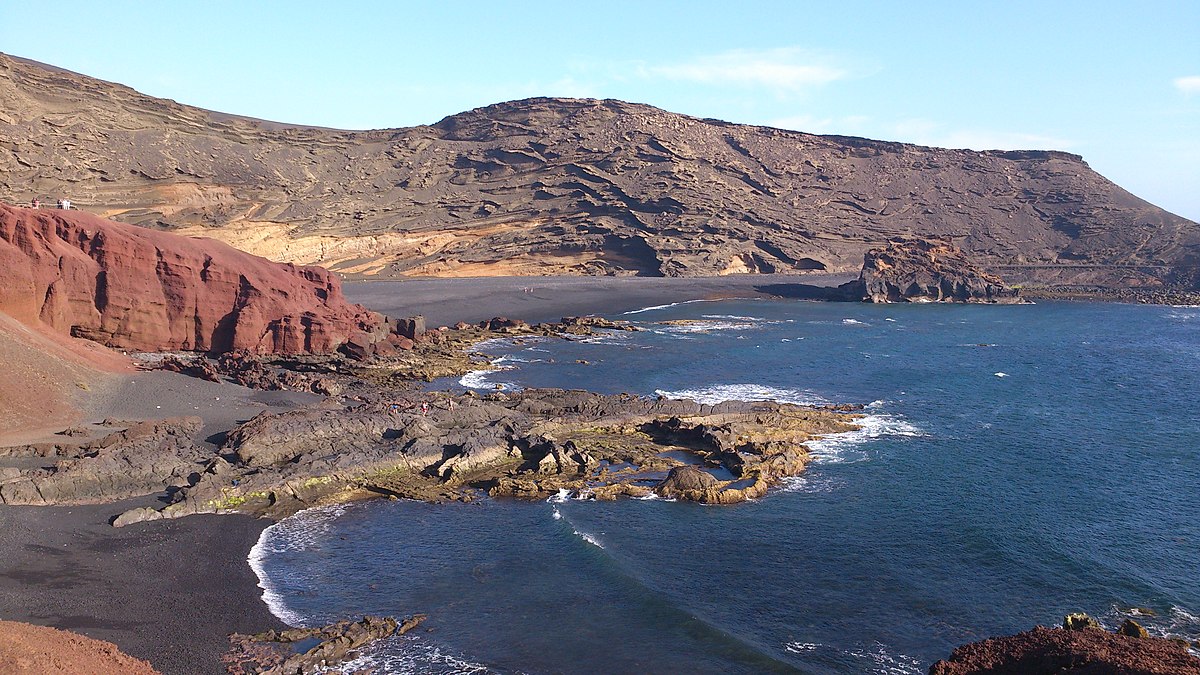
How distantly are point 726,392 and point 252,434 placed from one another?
24.4m

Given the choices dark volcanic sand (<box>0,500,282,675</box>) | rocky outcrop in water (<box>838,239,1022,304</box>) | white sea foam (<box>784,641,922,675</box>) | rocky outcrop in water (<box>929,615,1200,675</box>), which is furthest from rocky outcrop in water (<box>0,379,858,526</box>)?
rocky outcrop in water (<box>838,239,1022,304</box>)

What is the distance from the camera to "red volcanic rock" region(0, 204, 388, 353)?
38031 mm

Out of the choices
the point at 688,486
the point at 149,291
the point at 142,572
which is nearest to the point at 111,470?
the point at 142,572

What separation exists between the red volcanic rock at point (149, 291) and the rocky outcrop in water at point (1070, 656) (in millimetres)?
38653

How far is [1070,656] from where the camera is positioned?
12.2 meters

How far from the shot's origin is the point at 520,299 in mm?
81250

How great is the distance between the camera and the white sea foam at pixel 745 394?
141ft

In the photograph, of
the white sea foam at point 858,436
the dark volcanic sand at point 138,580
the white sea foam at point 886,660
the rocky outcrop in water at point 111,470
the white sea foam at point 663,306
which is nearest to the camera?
the white sea foam at point 886,660

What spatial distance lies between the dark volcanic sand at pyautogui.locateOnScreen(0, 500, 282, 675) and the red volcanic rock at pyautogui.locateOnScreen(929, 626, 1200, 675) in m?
14.2

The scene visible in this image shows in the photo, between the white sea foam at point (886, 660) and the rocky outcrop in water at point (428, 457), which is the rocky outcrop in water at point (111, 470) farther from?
the white sea foam at point (886, 660)

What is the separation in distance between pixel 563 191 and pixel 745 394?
225 feet

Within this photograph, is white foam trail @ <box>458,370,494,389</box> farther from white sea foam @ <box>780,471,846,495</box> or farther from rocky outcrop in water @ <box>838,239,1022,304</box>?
rocky outcrop in water @ <box>838,239,1022,304</box>

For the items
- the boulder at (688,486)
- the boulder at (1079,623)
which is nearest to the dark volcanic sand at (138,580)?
the boulder at (688,486)

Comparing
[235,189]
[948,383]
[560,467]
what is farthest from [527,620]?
[235,189]
